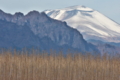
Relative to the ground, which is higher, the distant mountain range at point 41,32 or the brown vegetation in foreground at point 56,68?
the distant mountain range at point 41,32

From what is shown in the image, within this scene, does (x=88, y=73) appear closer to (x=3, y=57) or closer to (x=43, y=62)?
(x=43, y=62)

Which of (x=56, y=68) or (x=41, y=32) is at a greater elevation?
(x=41, y=32)

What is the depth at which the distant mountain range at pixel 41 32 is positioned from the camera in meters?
99.2

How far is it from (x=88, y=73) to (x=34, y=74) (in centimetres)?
269

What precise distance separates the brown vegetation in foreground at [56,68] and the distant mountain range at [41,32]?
78.8 meters

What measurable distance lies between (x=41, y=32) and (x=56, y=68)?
92126 mm

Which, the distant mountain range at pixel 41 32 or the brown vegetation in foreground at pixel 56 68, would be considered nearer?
the brown vegetation in foreground at pixel 56 68

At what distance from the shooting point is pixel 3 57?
16000 millimetres

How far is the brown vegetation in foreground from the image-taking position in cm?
1514

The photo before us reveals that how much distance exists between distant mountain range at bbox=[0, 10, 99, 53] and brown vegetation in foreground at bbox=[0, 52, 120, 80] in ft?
258

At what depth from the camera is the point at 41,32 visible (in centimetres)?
10781

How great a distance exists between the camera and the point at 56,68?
15922 millimetres

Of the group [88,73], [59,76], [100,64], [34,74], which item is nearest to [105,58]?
[100,64]

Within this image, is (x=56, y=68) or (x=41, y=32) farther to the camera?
(x=41, y=32)
